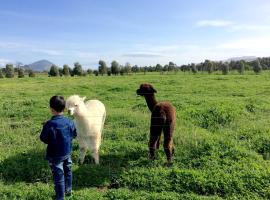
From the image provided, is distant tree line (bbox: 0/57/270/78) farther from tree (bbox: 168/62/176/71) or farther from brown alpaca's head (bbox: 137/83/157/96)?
brown alpaca's head (bbox: 137/83/157/96)

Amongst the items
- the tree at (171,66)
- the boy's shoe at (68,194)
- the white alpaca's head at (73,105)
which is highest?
the tree at (171,66)

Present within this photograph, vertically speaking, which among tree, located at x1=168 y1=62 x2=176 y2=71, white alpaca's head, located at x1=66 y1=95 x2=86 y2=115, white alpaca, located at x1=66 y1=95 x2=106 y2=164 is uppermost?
tree, located at x1=168 y1=62 x2=176 y2=71

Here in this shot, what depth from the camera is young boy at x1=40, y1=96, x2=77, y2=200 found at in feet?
20.6

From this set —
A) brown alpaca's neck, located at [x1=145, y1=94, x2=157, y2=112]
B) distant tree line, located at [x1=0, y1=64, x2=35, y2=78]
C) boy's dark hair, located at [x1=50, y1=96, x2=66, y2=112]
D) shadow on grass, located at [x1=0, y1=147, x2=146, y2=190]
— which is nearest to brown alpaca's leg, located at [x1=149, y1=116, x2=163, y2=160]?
brown alpaca's neck, located at [x1=145, y1=94, x2=157, y2=112]

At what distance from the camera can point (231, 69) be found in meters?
65.2

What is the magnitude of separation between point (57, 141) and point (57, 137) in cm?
7

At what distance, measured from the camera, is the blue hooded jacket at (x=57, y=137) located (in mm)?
6250

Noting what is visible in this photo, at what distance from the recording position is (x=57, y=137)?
6.31 meters

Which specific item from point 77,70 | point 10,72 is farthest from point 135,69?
point 10,72

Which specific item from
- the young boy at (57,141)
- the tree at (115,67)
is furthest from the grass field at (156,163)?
the tree at (115,67)

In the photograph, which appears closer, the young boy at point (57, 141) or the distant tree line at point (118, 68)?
the young boy at point (57, 141)

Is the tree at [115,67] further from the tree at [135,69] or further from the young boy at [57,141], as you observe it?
the young boy at [57,141]

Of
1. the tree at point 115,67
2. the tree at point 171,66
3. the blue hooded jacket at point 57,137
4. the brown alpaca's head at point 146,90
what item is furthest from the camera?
the tree at point 171,66

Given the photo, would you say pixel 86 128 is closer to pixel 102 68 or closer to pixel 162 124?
pixel 162 124
